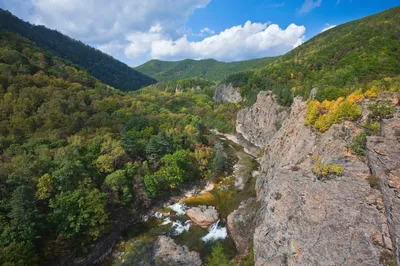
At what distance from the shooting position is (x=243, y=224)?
1332 inches

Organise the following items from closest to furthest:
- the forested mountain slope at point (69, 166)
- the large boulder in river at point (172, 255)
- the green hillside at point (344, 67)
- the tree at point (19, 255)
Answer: the tree at point (19, 255), the forested mountain slope at point (69, 166), the large boulder in river at point (172, 255), the green hillside at point (344, 67)

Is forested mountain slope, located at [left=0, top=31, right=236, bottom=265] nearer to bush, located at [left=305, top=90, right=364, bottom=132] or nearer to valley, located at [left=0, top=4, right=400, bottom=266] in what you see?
valley, located at [left=0, top=4, right=400, bottom=266]

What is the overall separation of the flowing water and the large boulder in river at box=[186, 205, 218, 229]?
67 cm

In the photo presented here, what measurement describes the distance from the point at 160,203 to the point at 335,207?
1133 inches

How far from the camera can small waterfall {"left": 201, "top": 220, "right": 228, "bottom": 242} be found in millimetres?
32781

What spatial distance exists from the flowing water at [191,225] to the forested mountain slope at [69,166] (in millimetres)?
3090

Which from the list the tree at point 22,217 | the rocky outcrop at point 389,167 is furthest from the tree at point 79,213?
the rocky outcrop at point 389,167

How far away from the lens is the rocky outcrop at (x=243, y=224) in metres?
31.0

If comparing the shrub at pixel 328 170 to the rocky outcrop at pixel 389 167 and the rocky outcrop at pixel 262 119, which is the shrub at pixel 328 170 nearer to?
the rocky outcrop at pixel 389 167

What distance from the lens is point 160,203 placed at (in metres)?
40.8

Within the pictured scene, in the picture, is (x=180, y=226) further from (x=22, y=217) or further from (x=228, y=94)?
(x=228, y=94)

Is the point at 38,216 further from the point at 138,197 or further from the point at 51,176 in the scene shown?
the point at 138,197

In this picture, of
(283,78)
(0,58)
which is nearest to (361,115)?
(283,78)

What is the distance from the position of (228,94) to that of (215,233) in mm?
115220
